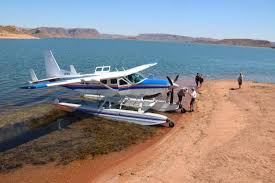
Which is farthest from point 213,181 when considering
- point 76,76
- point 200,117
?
point 76,76

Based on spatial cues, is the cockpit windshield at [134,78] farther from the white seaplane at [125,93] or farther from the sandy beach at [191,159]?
the sandy beach at [191,159]

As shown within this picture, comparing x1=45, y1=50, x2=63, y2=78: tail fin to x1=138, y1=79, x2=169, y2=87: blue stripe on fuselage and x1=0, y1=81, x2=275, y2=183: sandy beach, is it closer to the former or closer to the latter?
x1=138, y1=79, x2=169, y2=87: blue stripe on fuselage

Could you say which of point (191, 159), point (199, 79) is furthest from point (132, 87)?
point (199, 79)

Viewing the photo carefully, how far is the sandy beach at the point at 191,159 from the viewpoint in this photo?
12016 mm

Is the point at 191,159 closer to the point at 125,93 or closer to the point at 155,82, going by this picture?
the point at 155,82

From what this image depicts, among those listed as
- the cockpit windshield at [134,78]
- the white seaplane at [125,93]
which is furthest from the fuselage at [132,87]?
the cockpit windshield at [134,78]

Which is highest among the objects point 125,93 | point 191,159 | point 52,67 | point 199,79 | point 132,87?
point 52,67

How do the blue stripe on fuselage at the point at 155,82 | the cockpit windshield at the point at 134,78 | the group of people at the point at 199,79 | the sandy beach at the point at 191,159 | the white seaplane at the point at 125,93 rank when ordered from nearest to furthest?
the sandy beach at the point at 191,159, the white seaplane at the point at 125,93, the blue stripe on fuselage at the point at 155,82, the cockpit windshield at the point at 134,78, the group of people at the point at 199,79

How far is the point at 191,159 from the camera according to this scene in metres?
13.4

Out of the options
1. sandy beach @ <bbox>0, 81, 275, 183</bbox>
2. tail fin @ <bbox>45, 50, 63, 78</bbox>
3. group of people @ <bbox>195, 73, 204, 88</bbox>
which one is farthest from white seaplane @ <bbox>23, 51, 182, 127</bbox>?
group of people @ <bbox>195, 73, 204, 88</bbox>

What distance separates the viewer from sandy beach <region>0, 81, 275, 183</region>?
473 inches

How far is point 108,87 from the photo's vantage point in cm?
2023

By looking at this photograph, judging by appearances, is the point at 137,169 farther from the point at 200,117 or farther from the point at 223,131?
the point at 200,117

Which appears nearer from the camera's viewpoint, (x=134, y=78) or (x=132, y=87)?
(x=132, y=87)
